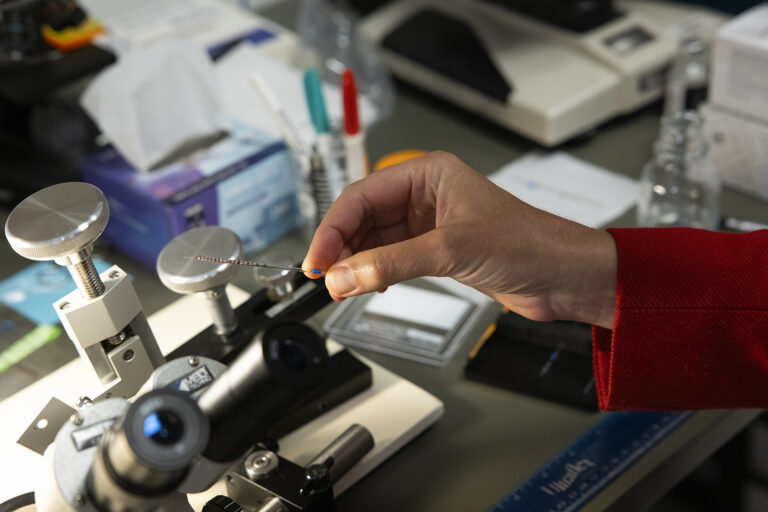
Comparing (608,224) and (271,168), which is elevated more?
(271,168)

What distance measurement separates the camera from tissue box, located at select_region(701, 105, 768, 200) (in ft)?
3.93

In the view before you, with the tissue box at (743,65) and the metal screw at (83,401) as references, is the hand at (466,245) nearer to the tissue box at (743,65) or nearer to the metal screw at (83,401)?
the metal screw at (83,401)

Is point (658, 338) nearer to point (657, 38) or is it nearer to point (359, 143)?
point (359, 143)

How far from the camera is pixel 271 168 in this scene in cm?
116

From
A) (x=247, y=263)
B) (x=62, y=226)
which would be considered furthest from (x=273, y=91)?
(x=62, y=226)

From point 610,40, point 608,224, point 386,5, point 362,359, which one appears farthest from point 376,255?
point 386,5

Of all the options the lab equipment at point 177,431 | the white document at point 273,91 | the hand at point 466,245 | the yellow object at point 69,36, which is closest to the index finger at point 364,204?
the hand at point 466,245

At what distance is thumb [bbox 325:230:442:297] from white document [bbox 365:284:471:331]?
0.31m

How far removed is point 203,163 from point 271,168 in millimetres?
93

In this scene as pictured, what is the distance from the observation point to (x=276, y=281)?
2.81 ft

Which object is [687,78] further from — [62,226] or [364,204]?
[62,226]

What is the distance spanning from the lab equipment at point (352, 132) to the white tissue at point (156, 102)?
21 cm

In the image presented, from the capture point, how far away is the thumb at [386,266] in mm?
737

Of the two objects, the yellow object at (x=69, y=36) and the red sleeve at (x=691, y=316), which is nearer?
the red sleeve at (x=691, y=316)
